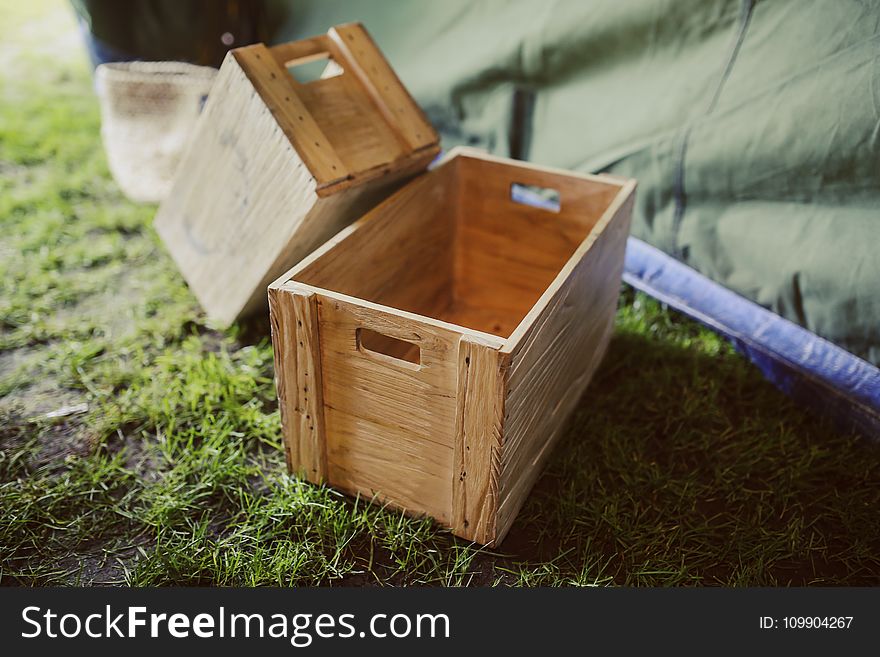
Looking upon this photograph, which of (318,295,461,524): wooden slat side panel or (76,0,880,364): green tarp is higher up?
(76,0,880,364): green tarp

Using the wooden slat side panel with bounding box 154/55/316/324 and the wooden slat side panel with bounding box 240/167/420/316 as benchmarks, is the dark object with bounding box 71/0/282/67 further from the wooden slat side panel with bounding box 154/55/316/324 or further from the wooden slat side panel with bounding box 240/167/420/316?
the wooden slat side panel with bounding box 240/167/420/316

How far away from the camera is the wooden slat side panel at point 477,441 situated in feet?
3.76

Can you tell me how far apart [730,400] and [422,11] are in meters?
1.29

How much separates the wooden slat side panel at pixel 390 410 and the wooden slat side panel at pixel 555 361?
10 centimetres

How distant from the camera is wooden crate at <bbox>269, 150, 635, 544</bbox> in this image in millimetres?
1204

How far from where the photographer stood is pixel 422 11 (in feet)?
7.12

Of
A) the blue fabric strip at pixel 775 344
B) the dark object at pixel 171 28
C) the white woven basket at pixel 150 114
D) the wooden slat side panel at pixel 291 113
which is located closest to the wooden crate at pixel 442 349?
the wooden slat side panel at pixel 291 113

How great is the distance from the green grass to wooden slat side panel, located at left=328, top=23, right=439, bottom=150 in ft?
1.89

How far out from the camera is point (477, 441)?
1220 millimetres

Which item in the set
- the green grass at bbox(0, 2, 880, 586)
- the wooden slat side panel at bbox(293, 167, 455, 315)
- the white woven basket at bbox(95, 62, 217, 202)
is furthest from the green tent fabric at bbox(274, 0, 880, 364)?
the white woven basket at bbox(95, 62, 217, 202)

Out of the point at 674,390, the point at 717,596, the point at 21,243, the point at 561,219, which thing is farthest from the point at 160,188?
the point at 717,596

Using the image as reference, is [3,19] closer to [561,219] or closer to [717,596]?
[561,219]

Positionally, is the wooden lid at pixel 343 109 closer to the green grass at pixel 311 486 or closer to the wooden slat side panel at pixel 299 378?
the wooden slat side panel at pixel 299 378

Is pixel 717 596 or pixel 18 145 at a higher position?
pixel 18 145
